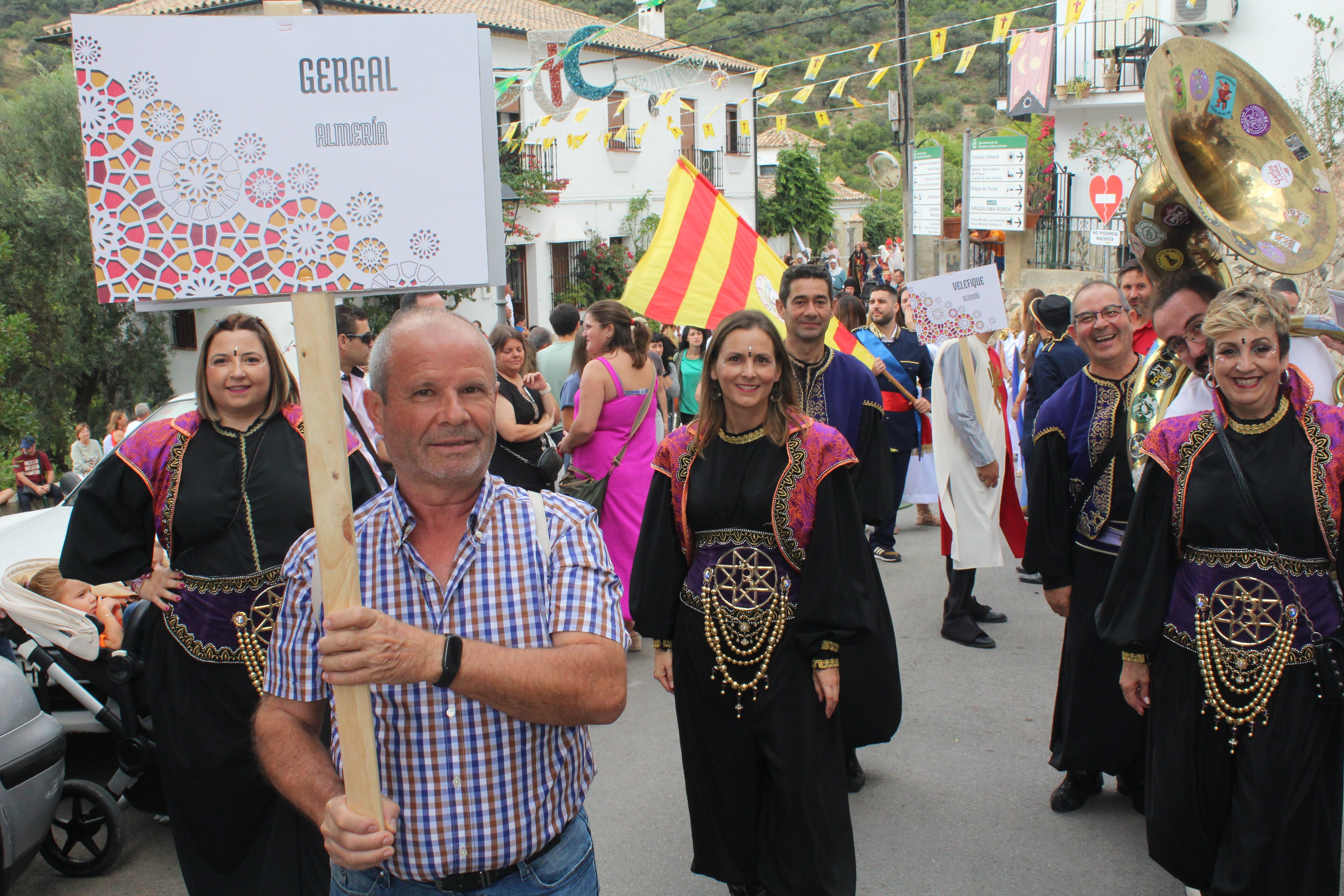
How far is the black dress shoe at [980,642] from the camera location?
611 cm

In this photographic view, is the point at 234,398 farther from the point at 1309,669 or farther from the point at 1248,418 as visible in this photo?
the point at 1309,669

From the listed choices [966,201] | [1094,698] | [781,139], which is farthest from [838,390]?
[781,139]

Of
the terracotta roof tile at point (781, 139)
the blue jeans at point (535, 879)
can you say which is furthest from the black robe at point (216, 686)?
the terracotta roof tile at point (781, 139)

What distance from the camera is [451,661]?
1.76m

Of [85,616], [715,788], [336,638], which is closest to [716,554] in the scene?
[715,788]

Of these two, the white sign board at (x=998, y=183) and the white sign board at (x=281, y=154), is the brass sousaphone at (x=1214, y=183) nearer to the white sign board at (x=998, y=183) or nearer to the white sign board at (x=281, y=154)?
the white sign board at (x=281, y=154)

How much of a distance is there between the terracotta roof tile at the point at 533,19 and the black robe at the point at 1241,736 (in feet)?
49.3

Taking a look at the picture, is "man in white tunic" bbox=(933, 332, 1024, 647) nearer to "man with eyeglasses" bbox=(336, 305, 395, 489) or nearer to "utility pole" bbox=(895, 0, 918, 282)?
"man with eyeglasses" bbox=(336, 305, 395, 489)

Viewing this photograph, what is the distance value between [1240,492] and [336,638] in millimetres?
2514

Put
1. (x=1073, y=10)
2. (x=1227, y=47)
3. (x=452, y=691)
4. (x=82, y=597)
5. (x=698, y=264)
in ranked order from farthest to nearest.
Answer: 1. (x=1073, y=10)
2. (x=1227, y=47)
3. (x=698, y=264)
4. (x=82, y=597)
5. (x=452, y=691)

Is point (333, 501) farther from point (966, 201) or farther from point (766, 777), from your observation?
point (966, 201)

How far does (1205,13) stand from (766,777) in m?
15.7

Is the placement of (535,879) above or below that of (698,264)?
below

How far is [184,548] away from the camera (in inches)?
132
